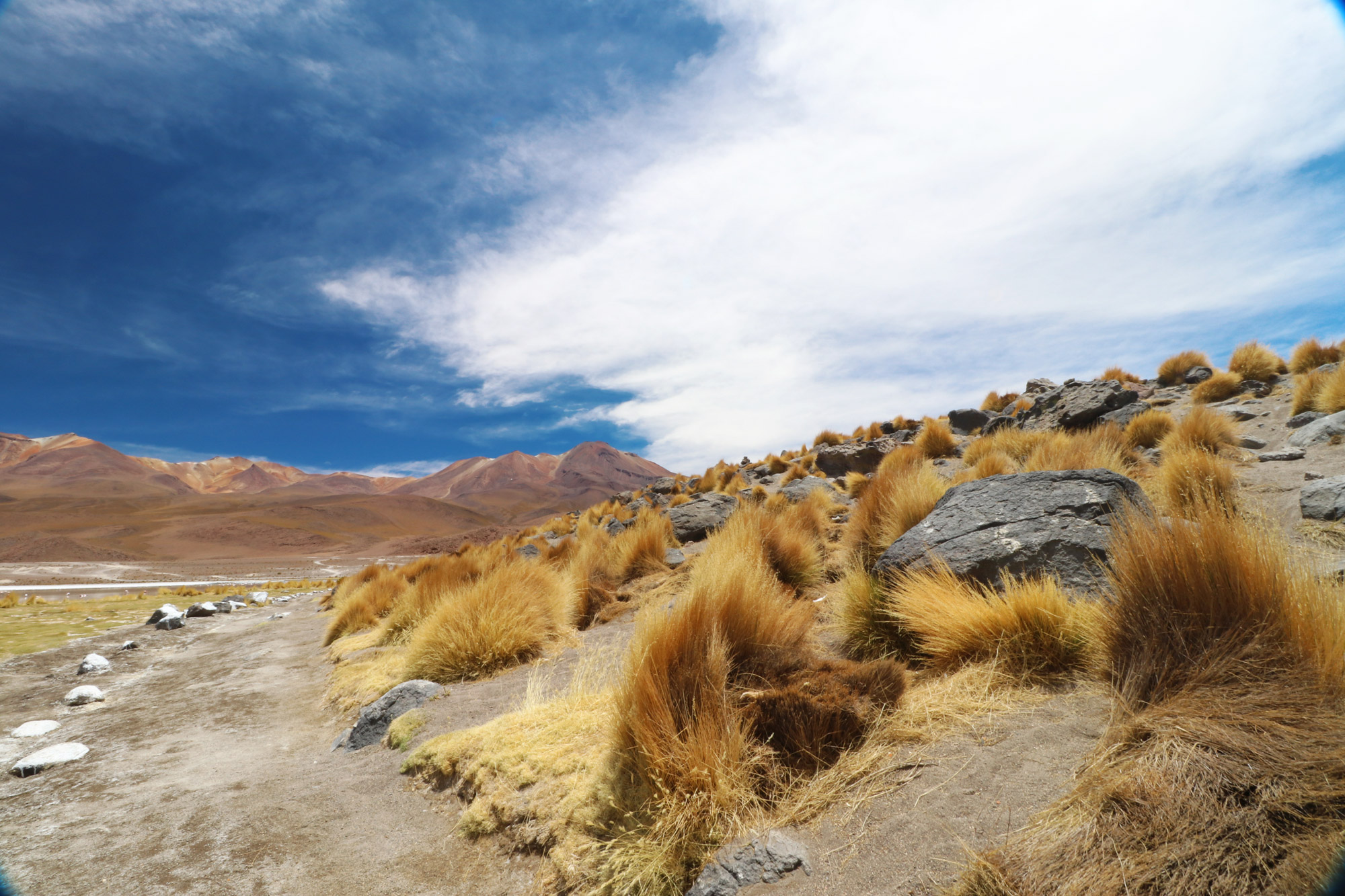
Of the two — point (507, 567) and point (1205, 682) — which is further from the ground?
point (507, 567)

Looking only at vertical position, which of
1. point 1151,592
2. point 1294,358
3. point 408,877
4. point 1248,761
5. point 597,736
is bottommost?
point 408,877

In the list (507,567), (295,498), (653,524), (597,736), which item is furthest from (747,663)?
(295,498)

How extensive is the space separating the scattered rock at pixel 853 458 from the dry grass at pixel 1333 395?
7825 millimetres

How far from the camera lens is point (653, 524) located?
979cm

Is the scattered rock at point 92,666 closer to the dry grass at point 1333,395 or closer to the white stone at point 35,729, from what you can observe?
the white stone at point 35,729

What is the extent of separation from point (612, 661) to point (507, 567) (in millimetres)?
2799

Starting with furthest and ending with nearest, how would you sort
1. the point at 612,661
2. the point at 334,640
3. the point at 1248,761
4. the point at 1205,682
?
the point at 334,640 → the point at 612,661 → the point at 1205,682 → the point at 1248,761

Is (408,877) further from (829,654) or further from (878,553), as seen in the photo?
(878,553)

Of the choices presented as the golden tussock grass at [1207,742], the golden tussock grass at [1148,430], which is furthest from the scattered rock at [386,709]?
the golden tussock grass at [1148,430]

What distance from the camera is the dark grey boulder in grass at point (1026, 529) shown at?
3975mm

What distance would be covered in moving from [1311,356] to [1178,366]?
15.1 feet

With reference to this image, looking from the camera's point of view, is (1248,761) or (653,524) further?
(653,524)

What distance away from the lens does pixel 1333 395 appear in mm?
7906

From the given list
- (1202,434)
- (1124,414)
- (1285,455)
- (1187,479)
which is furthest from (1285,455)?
(1124,414)
